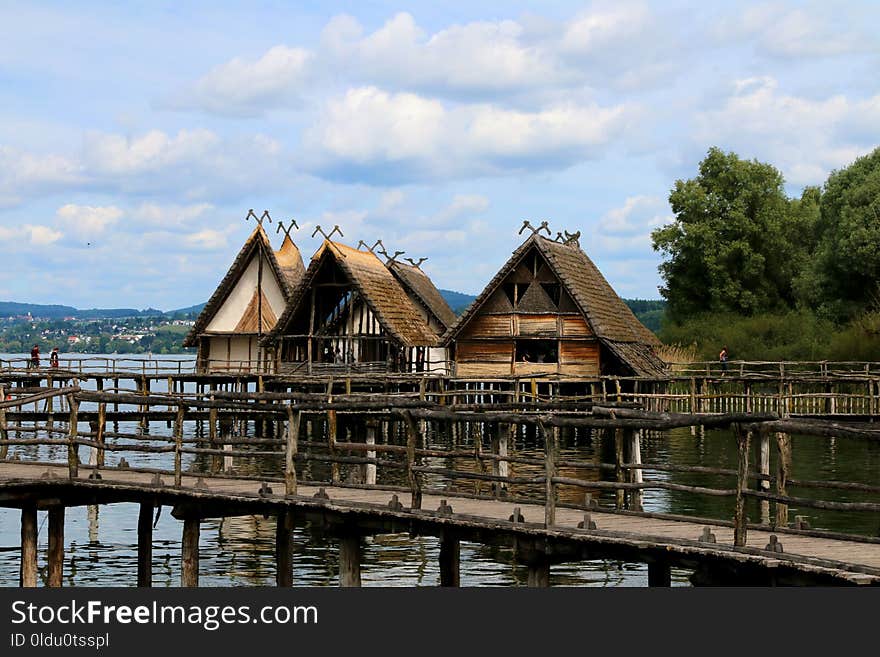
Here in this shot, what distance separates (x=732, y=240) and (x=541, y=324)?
25255mm

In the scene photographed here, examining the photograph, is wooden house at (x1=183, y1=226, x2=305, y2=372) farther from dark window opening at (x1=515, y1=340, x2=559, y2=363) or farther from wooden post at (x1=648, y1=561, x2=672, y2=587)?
wooden post at (x1=648, y1=561, x2=672, y2=587)

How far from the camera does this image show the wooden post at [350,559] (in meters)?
13.7

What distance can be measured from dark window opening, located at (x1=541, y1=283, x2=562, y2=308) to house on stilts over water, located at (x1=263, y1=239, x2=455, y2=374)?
3945mm

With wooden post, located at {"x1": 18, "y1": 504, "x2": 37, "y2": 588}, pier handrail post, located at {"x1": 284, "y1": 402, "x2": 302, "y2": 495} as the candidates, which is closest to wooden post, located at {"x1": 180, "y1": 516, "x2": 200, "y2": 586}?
pier handrail post, located at {"x1": 284, "y1": 402, "x2": 302, "y2": 495}

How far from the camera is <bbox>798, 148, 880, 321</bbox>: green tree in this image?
169ft

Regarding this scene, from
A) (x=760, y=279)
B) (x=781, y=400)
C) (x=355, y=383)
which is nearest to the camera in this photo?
(x=781, y=400)

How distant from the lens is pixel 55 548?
15.7 meters

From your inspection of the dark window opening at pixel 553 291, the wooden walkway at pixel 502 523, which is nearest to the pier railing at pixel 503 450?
the wooden walkway at pixel 502 523

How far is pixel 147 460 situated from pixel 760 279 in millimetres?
33861
